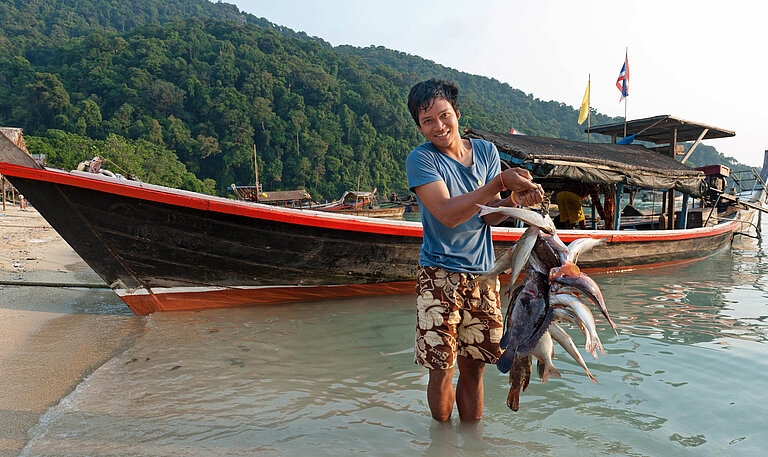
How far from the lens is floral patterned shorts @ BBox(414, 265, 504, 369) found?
208 cm

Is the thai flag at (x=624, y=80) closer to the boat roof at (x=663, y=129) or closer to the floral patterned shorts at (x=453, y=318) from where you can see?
the boat roof at (x=663, y=129)

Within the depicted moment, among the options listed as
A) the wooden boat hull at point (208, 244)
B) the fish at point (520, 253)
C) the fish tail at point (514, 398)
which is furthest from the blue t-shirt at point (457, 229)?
the wooden boat hull at point (208, 244)

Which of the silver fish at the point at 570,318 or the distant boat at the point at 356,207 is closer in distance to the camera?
the silver fish at the point at 570,318

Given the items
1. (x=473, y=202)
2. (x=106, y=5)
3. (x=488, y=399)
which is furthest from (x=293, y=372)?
(x=106, y=5)

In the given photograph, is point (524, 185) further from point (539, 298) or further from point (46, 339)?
point (46, 339)

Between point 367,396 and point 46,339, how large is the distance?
3.15 m

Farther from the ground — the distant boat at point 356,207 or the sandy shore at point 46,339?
the distant boat at point 356,207

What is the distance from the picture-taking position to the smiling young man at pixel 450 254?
2.00 metres

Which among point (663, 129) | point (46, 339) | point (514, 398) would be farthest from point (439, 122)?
point (663, 129)

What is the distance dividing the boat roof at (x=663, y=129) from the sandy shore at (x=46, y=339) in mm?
10209

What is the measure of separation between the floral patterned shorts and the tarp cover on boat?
16.4 ft

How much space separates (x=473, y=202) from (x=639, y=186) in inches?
281

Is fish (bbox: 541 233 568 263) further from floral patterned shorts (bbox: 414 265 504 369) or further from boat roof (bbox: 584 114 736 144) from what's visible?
boat roof (bbox: 584 114 736 144)

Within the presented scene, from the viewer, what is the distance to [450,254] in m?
2.08
